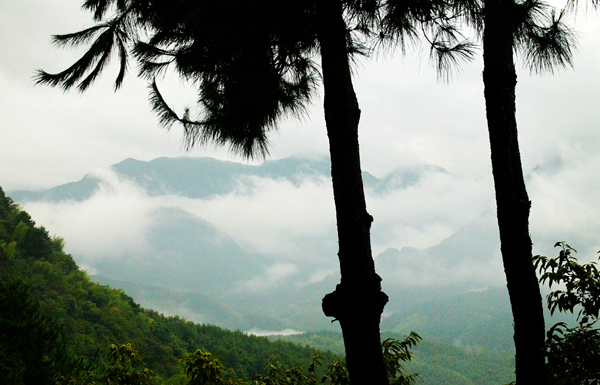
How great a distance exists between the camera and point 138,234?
198500 mm

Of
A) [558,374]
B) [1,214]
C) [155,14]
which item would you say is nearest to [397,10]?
[155,14]

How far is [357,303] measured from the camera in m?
2.19

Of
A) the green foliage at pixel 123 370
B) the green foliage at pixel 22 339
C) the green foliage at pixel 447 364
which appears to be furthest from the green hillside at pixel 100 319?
the green foliage at pixel 447 364

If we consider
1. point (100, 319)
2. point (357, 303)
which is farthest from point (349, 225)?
point (100, 319)

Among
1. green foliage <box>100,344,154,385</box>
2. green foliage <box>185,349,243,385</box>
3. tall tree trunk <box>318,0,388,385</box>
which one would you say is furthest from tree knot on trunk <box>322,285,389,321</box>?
green foliage <box>100,344,154,385</box>

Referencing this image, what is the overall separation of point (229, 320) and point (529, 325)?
547 feet

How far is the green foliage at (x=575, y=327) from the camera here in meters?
2.12

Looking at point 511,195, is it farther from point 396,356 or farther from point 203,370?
point 203,370

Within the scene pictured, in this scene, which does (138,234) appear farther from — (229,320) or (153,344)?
(153,344)

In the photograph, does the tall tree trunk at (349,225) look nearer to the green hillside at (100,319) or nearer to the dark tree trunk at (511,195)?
the dark tree trunk at (511,195)

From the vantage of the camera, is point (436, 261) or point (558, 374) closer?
point (558, 374)

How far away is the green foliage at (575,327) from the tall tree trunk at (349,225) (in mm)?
753

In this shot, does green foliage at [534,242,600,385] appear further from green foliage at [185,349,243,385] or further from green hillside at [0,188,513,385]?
green hillside at [0,188,513,385]

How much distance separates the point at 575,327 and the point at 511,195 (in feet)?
2.14
